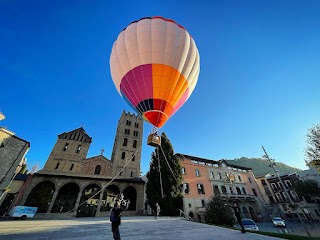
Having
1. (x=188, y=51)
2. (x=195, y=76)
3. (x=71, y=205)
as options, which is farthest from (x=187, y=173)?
(x=188, y=51)

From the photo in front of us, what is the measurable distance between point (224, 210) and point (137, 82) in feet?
45.7

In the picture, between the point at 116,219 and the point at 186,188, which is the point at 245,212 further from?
the point at 116,219

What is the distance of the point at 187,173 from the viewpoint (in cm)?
2767

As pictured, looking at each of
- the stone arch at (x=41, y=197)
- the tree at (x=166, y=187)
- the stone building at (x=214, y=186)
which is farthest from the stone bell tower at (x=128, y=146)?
the stone arch at (x=41, y=197)

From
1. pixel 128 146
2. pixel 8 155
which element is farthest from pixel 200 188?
pixel 8 155

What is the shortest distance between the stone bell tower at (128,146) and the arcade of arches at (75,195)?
9258 millimetres

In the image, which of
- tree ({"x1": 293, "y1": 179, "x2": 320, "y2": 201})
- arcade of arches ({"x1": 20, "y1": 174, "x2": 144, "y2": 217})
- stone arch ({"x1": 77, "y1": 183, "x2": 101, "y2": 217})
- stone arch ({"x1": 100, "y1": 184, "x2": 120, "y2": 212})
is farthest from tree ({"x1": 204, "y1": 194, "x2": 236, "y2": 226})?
tree ({"x1": 293, "y1": 179, "x2": 320, "y2": 201})

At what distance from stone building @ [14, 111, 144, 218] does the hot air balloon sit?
11.7 ft

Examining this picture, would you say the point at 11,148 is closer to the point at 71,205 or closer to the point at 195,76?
the point at 71,205

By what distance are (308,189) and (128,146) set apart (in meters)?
39.4

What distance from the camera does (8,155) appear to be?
19750 mm

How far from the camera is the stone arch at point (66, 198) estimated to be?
21141mm

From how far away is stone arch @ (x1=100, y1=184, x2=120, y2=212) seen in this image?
22578 mm

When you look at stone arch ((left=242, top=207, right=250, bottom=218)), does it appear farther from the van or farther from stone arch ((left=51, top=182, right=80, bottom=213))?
the van
